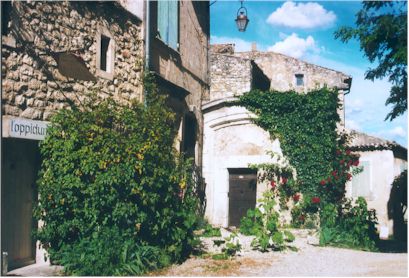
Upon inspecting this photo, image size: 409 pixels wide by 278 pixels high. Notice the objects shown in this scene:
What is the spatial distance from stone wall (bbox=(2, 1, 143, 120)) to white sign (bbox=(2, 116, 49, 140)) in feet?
0.38

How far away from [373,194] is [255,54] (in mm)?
10239

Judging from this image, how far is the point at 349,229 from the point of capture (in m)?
9.66

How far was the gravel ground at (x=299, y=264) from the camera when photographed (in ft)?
21.6

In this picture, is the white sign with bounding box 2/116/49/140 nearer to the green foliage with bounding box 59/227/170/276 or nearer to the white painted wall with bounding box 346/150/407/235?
the green foliage with bounding box 59/227/170/276

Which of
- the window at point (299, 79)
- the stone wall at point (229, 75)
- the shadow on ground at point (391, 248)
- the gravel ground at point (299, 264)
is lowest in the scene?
the shadow on ground at point (391, 248)

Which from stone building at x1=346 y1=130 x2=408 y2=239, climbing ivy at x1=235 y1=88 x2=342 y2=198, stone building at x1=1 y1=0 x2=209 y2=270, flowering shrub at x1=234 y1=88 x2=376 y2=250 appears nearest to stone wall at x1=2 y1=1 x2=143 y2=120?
stone building at x1=1 y1=0 x2=209 y2=270

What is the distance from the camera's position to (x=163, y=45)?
34.6ft

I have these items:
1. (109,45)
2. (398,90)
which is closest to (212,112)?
(109,45)

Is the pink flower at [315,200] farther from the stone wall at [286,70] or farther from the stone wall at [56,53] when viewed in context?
the stone wall at [286,70]

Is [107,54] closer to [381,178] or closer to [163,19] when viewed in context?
[163,19]

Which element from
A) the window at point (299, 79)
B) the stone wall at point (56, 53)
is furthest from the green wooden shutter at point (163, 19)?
the window at point (299, 79)

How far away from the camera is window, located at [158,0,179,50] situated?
10.5 metres

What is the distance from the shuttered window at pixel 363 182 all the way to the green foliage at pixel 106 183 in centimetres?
908

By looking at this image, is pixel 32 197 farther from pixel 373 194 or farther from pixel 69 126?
pixel 373 194
